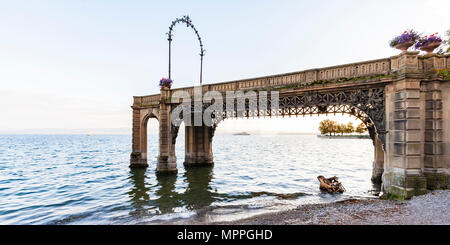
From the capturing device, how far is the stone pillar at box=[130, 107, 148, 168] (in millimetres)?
26281

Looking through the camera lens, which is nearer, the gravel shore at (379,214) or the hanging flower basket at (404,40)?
the gravel shore at (379,214)

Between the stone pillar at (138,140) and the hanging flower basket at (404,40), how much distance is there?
948 inches

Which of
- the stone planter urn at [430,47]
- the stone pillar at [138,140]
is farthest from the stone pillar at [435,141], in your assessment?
the stone pillar at [138,140]

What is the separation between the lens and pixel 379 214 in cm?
931

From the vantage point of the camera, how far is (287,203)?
558 inches

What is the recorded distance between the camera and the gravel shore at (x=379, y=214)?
8.31m

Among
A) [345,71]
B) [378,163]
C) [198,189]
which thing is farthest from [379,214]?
[198,189]

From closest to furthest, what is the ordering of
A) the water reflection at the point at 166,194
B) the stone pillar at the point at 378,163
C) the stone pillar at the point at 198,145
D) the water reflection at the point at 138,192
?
1. the water reflection at the point at 166,194
2. the water reflection at the point at 138,192
3. the stone pillar at the point at 378,163
4. the stone pillar at the point at 198,145

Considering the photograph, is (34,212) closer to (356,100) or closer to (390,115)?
(356,100)

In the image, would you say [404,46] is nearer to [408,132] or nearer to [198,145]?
[408,132]

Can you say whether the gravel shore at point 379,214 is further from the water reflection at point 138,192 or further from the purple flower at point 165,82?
the purple flower at point 165,82

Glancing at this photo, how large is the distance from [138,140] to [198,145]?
7193 millimetres

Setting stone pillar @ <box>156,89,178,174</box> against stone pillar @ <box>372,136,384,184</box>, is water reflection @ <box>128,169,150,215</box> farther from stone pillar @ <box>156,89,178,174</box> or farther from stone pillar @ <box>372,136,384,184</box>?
stone pillar @ <box>372,136,384,184</box>

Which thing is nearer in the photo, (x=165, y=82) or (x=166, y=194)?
(x=166, y=194)
